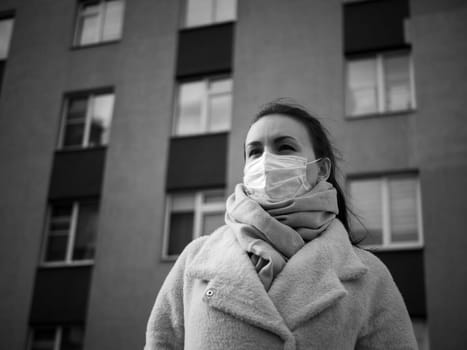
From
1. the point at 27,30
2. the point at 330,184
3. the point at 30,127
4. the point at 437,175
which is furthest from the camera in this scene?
the point at 27,30

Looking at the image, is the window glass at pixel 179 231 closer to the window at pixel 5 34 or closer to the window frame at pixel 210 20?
the window frame at pixel 210 20

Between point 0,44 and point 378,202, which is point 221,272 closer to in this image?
point 378,202

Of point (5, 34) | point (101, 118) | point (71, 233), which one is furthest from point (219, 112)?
point (5, 34)

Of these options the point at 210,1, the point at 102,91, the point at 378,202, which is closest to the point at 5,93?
the point at 102,91

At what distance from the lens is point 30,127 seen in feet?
54.6

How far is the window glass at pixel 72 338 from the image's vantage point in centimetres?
1411

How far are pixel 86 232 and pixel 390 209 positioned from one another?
276 inches

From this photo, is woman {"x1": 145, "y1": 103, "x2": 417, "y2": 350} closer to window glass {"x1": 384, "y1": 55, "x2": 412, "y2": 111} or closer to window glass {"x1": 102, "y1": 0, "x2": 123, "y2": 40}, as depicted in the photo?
window glass {"x1": 384, "y1": 55, "x2": 412, "y2": 111}

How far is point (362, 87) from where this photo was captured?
14031 millimetres

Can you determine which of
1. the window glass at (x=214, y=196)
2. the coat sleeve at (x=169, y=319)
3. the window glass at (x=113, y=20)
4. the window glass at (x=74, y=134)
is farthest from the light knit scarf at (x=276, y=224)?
the window glass at (x=113, y=20)

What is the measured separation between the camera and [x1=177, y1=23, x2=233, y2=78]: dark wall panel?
602 inches

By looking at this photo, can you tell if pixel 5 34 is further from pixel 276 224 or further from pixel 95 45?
pixel 276 224

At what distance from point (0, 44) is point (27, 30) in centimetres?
127

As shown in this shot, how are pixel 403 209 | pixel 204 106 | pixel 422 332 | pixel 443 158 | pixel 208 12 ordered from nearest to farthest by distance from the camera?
pixel 422 332 → pixel 443 158 → pixel 403 209 → pixel 204 106 → pixel 208 12
